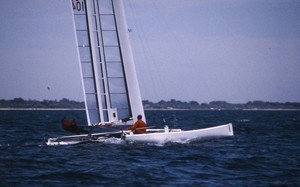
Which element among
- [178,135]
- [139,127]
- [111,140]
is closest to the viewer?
[111,140]

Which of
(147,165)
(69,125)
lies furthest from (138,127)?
(147,165)

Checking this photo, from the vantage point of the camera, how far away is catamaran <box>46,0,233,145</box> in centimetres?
1814

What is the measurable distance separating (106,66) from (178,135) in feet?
12.4

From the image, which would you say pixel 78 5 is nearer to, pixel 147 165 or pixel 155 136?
pixel 155 136

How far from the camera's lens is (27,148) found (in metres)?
17.8

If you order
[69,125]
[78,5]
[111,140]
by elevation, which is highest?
[78,5]

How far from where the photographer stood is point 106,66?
18609 millimetres

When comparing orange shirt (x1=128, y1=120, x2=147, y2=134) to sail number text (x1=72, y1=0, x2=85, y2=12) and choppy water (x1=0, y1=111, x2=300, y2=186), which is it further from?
sail number text (x1=72, y1=0, x2=85, y2=12)

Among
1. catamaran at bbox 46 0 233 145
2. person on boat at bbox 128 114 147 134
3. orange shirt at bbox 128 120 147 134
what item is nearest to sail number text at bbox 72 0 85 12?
catamaran at bbox 46 0 233 145


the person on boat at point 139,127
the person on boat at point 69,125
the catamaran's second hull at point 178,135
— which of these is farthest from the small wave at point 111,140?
the person on boat at point 69,125

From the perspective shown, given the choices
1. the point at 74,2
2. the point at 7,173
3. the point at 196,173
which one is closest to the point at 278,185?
the point at 196,173

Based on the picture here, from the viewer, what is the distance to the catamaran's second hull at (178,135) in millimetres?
17516

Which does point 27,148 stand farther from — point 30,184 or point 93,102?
point 30,184

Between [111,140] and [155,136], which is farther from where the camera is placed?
[111,140]
